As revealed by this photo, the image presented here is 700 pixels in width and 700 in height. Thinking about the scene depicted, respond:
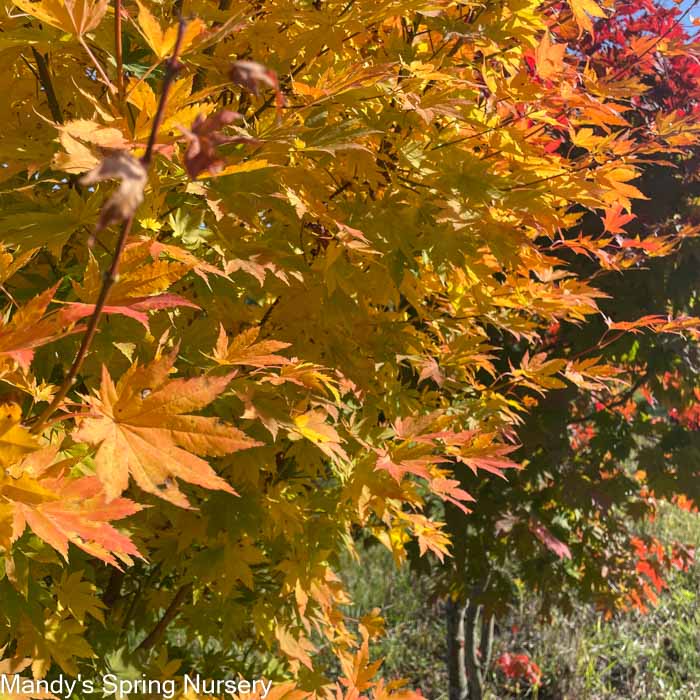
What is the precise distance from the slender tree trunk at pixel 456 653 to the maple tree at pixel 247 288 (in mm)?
1659

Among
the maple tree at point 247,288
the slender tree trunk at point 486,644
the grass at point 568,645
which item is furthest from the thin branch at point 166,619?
the slender tree trunk at point 486,644

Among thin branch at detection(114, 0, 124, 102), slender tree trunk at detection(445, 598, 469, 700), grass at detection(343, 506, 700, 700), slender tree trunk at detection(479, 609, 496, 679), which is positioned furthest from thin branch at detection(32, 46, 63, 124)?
slender tree trunk at detection(479, 609, 496, 679)

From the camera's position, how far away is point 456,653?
349cm

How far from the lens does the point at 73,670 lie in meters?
1.18

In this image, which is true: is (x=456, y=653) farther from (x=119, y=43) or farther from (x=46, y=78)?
(x=119, y=43)

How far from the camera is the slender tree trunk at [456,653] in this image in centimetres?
349

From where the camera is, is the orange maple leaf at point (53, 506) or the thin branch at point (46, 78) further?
the thin branch at point (46, 78)

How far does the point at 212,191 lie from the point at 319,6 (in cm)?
56

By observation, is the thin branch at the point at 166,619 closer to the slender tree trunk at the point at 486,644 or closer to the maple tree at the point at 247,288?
the maple tree at the point at 247,288

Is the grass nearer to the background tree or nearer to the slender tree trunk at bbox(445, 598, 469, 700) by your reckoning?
the slender tree trunk at bbox(445, 598, 469, 700)

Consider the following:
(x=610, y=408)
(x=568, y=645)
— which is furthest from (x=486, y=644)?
(x=610, y=408)

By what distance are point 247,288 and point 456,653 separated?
291 cm

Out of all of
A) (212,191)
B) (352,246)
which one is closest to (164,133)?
(212,191)

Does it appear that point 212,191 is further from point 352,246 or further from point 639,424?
point 639,424
